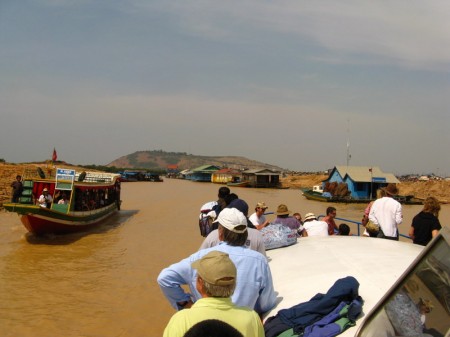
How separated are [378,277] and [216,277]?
7.63 ft

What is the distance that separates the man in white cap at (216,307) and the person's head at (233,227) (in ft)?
3.49

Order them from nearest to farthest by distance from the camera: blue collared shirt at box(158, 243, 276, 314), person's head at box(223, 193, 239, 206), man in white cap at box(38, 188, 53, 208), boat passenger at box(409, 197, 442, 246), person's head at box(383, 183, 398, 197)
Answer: blue collared shirt at box(158, 243, 276, 314) → boat passenger at box(409, 197, 442, 246) → person's head at box(223, 193, 239, 206) → person's head at box(383, 183, 398, 197) → man in white cap at box(38, 188, 53, 208)

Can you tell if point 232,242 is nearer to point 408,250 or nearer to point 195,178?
point 408,250

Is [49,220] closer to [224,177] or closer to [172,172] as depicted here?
[224,177]

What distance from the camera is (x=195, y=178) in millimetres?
92875

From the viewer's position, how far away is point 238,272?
3674 millimetres

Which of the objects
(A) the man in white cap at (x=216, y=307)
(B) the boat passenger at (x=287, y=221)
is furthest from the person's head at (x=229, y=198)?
(A) the man in white cap at (x=216, y=307)

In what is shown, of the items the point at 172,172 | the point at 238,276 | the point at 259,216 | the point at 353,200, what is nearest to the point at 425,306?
the point at 238,276

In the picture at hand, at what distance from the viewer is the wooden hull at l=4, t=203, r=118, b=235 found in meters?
14.9

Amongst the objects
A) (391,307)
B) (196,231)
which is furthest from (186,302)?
(196,231)

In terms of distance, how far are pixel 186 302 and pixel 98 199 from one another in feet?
59.6

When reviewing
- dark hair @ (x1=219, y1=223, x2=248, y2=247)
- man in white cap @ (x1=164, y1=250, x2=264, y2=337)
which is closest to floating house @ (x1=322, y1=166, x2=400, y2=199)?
dark hair @ (x1=219, y1=223, x2=248, y2=247)

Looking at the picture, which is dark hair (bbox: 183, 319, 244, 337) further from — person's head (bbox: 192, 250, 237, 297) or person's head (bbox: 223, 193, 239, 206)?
person's head (bbox: 223, 193, 239, 206)

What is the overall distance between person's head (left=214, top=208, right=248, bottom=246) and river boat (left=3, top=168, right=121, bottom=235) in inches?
503
